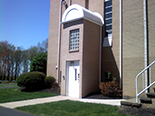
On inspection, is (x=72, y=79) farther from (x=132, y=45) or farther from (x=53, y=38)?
(x=53, y=38)

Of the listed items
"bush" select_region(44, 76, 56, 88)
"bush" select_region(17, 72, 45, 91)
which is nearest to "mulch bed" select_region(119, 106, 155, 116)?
"bush" select_region(17, 72, 45, 91)

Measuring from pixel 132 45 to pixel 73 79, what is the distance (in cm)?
480

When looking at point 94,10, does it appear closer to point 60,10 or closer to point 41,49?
point 60,10

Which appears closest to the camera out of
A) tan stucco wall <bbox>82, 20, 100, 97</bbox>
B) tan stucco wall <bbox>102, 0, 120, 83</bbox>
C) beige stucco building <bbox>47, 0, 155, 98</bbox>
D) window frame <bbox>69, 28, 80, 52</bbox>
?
beige stucco building <bbox>47, 0, 155, 98</bbox>

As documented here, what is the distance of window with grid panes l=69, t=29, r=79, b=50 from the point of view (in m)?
12.8

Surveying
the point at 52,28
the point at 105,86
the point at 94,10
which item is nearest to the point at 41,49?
the point at 52,28

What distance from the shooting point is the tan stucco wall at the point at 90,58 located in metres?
12.1

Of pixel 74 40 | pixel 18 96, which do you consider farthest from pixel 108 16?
pixel 18 96

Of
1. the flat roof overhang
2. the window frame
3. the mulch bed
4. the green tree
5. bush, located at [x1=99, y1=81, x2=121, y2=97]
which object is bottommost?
the mulch bed

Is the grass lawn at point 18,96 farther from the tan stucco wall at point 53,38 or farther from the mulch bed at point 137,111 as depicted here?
the mulch bed at point 137,111

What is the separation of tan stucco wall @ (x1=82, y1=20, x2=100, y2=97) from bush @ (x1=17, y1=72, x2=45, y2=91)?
215 inches

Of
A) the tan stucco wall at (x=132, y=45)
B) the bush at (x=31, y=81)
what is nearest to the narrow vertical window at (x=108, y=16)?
the tan stucco wall at (x=132, y=45)

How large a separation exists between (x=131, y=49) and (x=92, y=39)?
3.28m

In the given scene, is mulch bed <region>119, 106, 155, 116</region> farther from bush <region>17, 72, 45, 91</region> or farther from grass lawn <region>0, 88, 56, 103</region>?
bush <region>17, 72, 45, 91</region>
